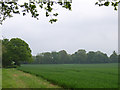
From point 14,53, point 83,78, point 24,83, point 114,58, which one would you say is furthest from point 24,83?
point 114,58

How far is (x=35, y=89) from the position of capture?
34.0 feet

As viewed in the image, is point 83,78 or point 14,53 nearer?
point 83,78

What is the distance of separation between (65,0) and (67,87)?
898 cm

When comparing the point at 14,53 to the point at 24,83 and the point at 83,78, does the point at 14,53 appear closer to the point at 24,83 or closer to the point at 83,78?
the point at 83,78

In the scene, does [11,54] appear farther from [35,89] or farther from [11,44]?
[35,89]

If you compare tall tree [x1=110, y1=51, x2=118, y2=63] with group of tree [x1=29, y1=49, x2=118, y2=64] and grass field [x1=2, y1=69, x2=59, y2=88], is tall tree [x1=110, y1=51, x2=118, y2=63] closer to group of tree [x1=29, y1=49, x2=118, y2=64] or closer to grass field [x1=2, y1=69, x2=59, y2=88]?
group of tree [x1=29, y1=49, x2=118, y2=64]

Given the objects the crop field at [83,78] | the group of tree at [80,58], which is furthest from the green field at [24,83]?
the group of tree at [80,58]

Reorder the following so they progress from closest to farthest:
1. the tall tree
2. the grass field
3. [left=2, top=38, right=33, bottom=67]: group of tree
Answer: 1. the grass field
2. [left=2, top=38, right=33, bottom=67]: group of tree
3. the tall tree

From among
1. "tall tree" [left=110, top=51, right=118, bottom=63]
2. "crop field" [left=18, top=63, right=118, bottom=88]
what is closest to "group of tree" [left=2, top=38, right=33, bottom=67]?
"crop field" [left=18, top=63, right=118, bottom=88]

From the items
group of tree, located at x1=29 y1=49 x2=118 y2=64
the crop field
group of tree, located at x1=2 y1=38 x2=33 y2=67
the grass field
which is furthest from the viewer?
group of tree, located at x1=29 y1=49 x2=118 y2=64

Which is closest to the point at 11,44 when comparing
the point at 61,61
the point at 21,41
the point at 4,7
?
the point at 21,41

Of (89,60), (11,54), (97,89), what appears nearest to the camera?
(97,89)

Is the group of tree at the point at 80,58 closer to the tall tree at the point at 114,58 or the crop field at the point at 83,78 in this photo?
the tall tree at the point at 114,58

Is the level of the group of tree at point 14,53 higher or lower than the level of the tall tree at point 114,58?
higher
